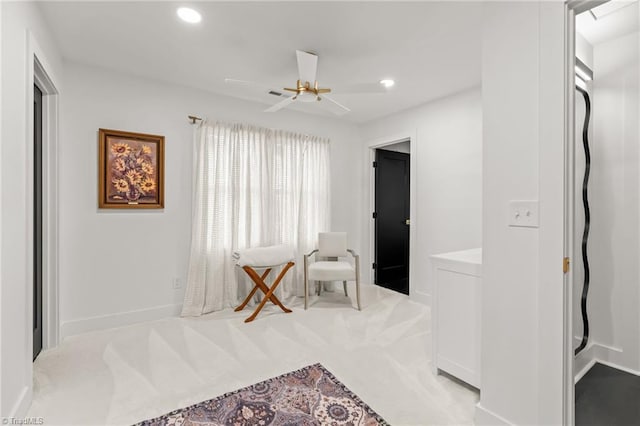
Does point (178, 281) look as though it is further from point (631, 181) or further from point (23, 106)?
point (631, 181)

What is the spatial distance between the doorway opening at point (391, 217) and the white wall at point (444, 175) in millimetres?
611

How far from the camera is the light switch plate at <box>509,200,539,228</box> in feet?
4.67

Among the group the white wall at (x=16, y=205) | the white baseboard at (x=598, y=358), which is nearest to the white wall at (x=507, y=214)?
the white baseboard at (x=598, y=358)

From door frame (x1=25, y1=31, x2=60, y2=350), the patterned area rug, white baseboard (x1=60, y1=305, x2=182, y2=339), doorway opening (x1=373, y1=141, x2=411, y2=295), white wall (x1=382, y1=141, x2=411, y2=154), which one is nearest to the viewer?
the patterned area rug

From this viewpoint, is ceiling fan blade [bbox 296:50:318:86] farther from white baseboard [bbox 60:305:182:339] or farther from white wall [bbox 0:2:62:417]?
white baseboard [bbox 60:305:182:339]

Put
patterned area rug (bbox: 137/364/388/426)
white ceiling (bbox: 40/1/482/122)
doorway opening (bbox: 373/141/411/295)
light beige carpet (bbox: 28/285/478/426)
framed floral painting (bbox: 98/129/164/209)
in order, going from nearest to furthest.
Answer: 1. patterned area rug (bbox: 137/364/388/426)
2. light beige carpet (bbox: 28/285/478/426)
3. white ceiling (bbox: 40/1/482/122)
4. framed floral painting (bbox: 98/129/164/209)
5. doorway opening (bbox: 373/141/411/295)

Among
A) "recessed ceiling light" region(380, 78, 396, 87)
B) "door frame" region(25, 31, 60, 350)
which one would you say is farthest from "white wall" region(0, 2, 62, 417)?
"recessed ceiling light" region(380, 78, 396, 87)

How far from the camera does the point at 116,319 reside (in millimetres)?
2994

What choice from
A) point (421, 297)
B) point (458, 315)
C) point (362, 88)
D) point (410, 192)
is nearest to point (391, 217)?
point (410, 192)

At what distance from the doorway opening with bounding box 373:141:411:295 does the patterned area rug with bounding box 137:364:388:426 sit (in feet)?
8.96

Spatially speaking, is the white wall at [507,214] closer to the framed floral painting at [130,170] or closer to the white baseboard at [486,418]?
the white baseboard at [486,418]

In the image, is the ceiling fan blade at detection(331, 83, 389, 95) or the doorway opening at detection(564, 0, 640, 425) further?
the ceiling fan blade at detection(331, 83, 389, 95)

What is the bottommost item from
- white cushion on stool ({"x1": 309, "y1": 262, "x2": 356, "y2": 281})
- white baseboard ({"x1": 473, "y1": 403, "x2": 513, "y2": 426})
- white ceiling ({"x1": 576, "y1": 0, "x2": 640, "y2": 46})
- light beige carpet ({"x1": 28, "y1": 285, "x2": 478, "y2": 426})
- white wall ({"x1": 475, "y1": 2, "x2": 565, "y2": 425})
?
light beige carpet ({"x1": 28, "y1": 285, "x2": 478, "y2": 426})

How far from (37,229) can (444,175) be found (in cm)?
390
